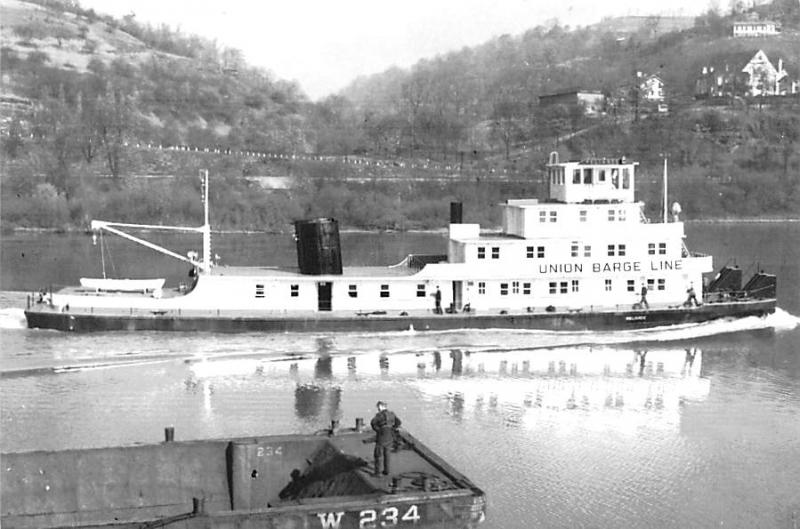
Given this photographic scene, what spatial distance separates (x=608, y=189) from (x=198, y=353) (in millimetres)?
12390

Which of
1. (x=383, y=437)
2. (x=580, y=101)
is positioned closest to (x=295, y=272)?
(x=383, y=437)

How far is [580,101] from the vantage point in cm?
10788

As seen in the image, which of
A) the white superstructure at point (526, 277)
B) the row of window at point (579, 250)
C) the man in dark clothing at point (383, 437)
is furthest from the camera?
the row of window at point (579, 250)

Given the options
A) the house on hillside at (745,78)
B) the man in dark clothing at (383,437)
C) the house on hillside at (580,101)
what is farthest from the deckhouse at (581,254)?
the house on hillside at (745,78)

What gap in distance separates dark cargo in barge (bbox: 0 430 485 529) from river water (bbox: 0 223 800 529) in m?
3.61

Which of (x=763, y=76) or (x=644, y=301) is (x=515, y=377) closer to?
(x=644, y=301)

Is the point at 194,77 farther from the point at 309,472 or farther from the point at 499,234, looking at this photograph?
the point at 309,472

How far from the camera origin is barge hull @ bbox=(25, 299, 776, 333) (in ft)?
105

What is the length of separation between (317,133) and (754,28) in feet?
183

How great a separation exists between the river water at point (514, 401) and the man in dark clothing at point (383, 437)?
3.64 m

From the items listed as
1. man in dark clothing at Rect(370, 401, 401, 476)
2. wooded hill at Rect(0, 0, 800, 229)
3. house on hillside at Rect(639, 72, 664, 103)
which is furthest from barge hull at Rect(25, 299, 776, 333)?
house on hillside at Rect(639, 72, 664, 103)

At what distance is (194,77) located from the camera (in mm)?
107250

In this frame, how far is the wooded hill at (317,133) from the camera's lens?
78.8 meters

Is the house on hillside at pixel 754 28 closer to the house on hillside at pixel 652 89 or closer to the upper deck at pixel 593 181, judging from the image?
the house on hillside at pixel 652 89
